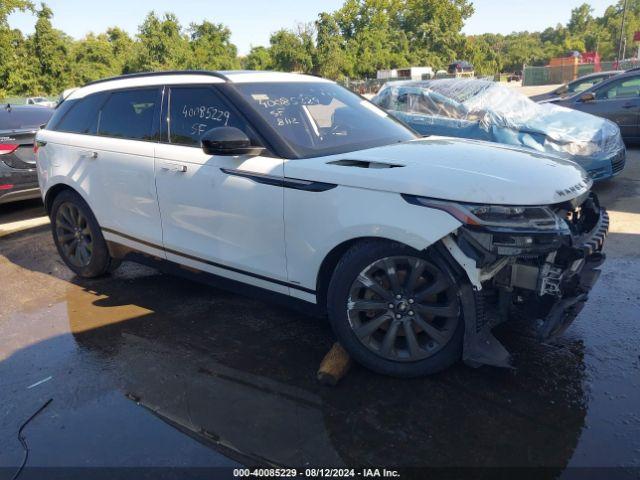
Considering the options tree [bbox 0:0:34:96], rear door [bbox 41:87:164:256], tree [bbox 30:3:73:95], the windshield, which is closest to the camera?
the windshield

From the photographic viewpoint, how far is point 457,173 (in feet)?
9.51

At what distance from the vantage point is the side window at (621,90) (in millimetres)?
10227

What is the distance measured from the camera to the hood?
278cm

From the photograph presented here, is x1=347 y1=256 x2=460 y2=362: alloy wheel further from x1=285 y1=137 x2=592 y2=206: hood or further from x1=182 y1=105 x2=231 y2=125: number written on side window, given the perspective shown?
x1=182 y1=105 x2=231 y2=125: number written on side window

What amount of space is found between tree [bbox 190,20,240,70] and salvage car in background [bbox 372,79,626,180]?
52209 millimetres

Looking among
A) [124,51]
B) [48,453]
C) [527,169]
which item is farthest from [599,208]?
[124,51]

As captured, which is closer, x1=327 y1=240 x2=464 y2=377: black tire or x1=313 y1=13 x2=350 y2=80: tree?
x1=327 y1=240 x2=464 y2=377: black tire

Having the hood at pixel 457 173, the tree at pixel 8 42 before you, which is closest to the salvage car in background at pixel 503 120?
the hood at pixel 457 173

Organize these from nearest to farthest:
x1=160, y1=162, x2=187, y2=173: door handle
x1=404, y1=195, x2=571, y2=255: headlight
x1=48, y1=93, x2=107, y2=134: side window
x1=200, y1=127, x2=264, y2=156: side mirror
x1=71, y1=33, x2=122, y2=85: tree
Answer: x1=404, y1=195, x2=571, y2=255: headlight → x1=200, y1=127, x2=264, y2=156: side mirror → x1=160, y1=162, x2=187, y2=173: door handle → x1=48, y1=93, x2=107, y2=134: side window → x1=71, y1=33, x2=122, y2=85: tree

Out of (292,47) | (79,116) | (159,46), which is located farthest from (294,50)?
(79,116)

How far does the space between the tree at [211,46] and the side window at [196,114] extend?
56.0 m

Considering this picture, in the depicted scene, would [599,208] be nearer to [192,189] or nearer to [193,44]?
[192,189]

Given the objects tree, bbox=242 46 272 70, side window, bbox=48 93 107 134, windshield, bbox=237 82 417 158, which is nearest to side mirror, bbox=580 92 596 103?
windshield, bbox=237 82 417 158

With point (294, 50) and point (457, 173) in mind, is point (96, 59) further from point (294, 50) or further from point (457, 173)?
point (457, 173)
